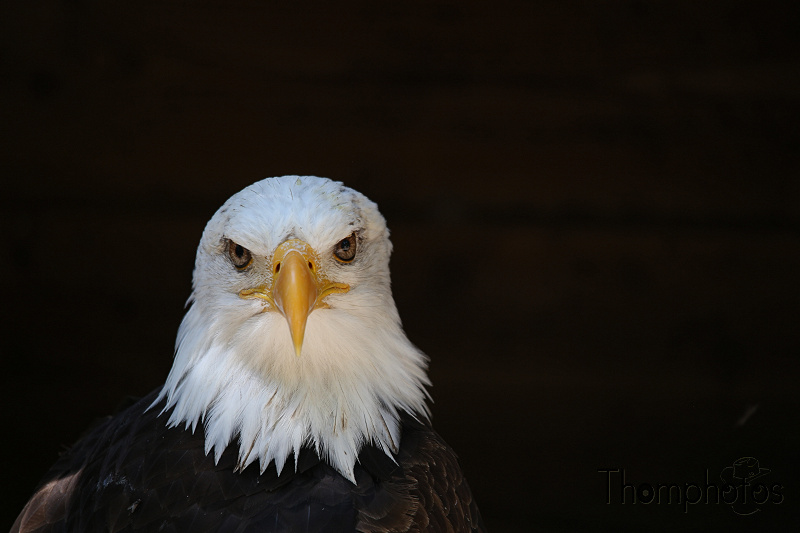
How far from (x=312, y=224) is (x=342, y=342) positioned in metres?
0.24

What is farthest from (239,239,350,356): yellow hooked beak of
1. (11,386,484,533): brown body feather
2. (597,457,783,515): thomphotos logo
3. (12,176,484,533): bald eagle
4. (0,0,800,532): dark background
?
(597,457,783,515): thomphotos logo

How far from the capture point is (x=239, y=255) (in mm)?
1396

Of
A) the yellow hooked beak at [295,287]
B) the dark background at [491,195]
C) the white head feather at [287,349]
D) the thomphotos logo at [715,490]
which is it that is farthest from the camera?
the thomphotos logo at [715,490]

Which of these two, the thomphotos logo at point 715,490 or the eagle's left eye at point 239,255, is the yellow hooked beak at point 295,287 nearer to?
the eagle's left eye at point 239,255

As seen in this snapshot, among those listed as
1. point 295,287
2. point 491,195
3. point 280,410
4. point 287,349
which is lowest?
point 280,410

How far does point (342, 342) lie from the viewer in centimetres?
143

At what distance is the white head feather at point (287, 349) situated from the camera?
4.49 feet

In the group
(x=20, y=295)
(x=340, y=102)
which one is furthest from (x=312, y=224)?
(x=20, y=295)

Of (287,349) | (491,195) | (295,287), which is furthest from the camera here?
(491,195)

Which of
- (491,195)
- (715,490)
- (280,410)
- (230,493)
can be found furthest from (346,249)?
(715,490)

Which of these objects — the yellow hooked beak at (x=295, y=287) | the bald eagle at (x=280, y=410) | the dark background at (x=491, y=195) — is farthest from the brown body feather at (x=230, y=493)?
the dark background at (x=491, y=195)

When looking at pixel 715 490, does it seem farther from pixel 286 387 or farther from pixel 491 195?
pixel 286 387

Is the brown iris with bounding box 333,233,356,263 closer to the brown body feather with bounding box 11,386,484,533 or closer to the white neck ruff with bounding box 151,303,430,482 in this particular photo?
the white neck ruff with bounding box 151,303,430,482

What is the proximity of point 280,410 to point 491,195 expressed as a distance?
119 cm
